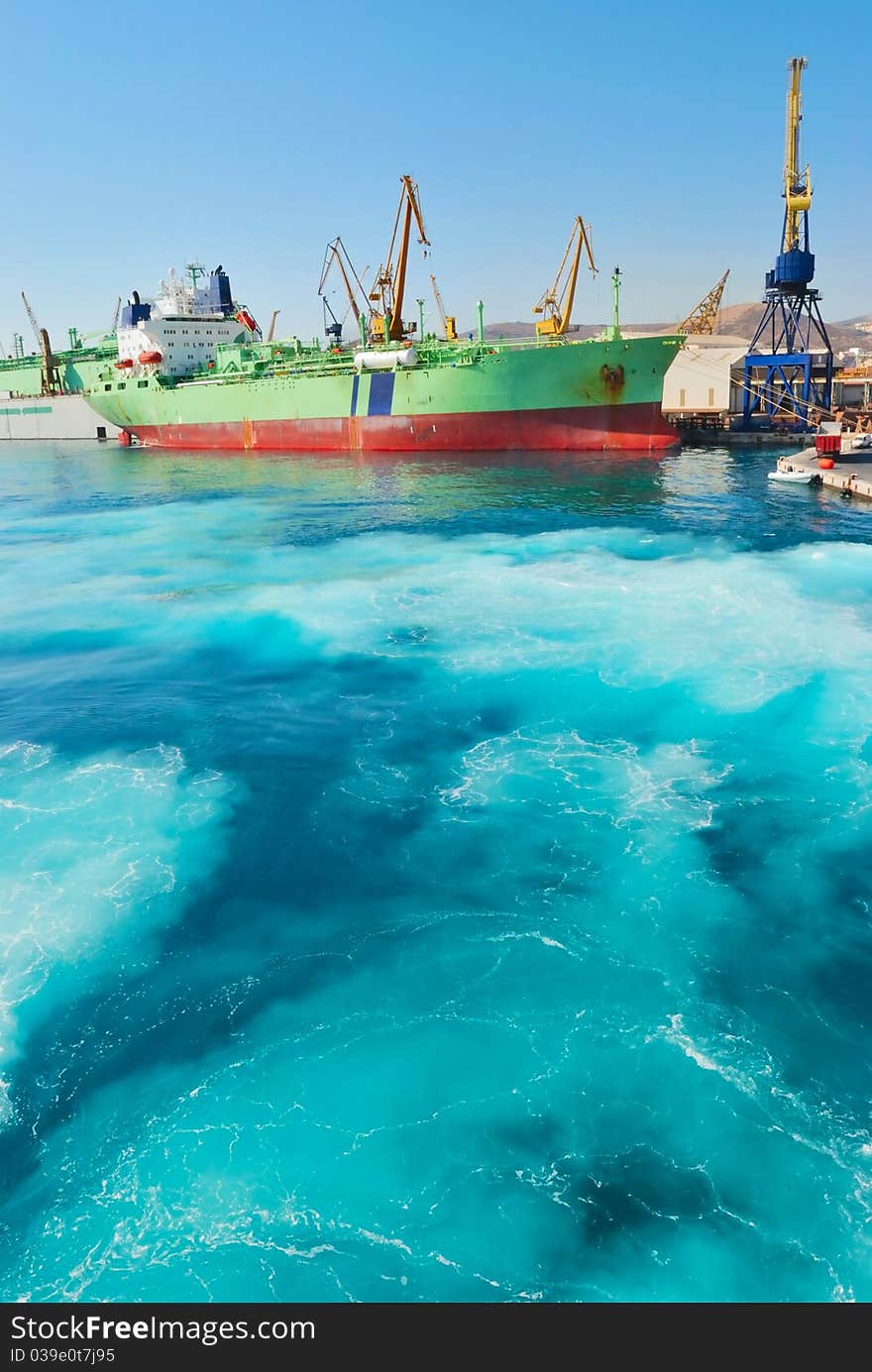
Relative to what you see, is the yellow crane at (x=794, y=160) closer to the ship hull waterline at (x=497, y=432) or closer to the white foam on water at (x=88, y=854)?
the ship hull waterline at (x=497, y=432)

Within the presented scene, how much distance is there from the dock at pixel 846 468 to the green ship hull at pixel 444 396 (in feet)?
54.6

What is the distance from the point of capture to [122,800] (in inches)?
714

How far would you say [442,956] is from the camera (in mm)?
13328

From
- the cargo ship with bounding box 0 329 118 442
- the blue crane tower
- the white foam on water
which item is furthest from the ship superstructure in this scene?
the white foam on water

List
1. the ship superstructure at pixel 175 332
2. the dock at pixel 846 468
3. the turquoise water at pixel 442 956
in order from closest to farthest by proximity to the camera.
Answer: the turquoise water at pixel 442 956 < the dock at pixel 846 468 < the ship superstructure at pixel 175 332

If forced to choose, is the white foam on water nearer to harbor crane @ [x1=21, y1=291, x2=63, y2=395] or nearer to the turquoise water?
the turquoise water

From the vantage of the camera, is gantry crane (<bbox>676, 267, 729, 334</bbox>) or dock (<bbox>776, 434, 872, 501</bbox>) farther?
gantry crane (<bbox>676, 267, 729, 334</bbox>)

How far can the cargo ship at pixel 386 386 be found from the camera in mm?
71188

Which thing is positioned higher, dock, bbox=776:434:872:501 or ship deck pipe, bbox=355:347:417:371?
ship deck pipe, bbox=355:347:417:371

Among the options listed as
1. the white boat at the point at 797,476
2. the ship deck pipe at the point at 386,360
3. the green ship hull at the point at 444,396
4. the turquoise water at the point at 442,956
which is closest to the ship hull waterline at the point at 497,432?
the green ship hull at the point at 444,396

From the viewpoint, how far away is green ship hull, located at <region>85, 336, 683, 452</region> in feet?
230

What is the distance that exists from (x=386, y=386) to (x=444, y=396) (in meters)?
6.51

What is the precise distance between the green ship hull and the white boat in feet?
59.7
